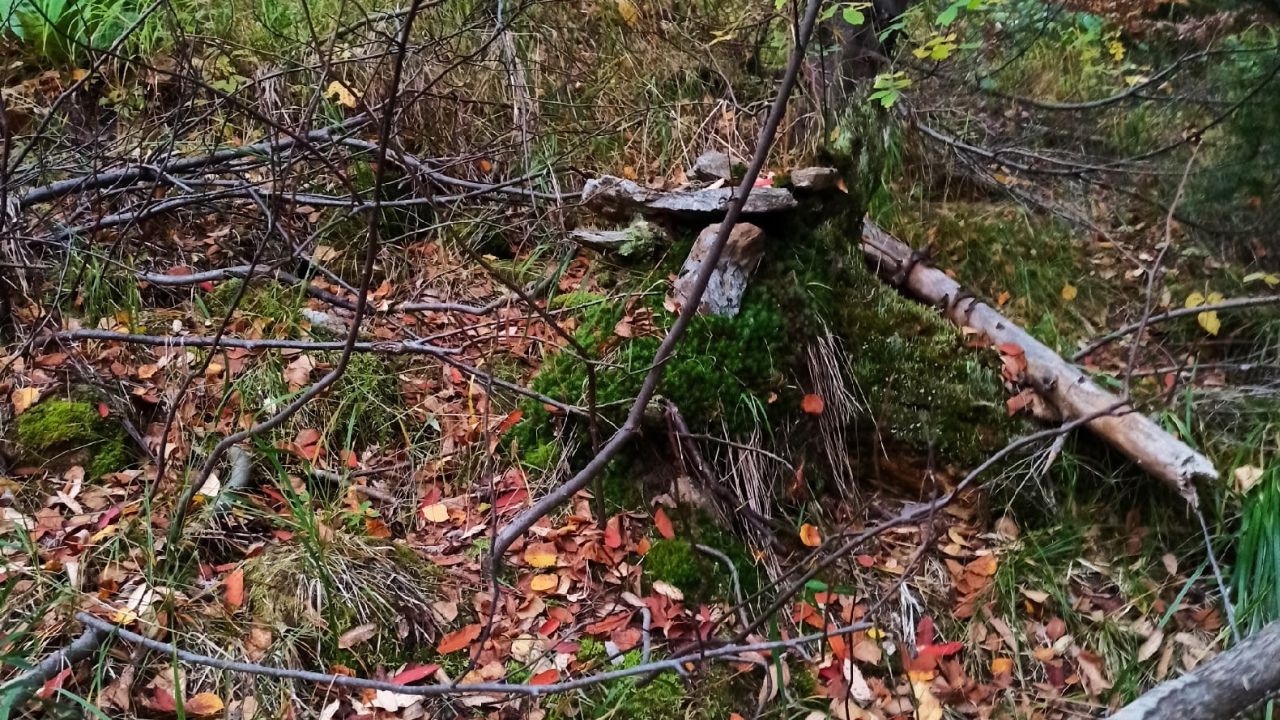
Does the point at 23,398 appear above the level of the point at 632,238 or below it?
below

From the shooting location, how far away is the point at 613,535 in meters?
2.51

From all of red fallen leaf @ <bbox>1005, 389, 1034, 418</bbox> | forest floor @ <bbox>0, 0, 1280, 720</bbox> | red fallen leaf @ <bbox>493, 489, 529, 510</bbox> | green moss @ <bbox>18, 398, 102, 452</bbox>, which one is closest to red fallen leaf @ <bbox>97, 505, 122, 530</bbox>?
forest floor @ <bbox>0, 0, 1280, 720</bbox>

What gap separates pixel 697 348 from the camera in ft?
8.63

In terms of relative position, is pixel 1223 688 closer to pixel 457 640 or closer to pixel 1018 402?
pixel 1018 402

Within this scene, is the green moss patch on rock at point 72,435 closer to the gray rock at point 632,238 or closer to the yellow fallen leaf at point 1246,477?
the gray rock at point 632,238

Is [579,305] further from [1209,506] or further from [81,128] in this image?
[81,128]

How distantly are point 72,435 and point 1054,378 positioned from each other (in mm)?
3589

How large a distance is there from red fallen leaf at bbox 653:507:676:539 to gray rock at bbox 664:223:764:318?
73 cm

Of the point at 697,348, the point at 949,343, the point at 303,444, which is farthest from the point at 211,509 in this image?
the point at 949,343

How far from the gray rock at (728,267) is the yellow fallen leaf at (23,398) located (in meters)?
2.33

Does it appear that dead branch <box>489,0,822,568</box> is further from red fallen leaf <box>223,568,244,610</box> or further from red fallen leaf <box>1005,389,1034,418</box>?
red fallen leaf <box>1005,389,1034,418</box>

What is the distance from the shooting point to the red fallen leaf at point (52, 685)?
1.83m

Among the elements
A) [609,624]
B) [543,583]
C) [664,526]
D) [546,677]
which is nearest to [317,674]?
[546,677]

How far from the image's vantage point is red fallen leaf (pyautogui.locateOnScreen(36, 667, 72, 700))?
183cm
